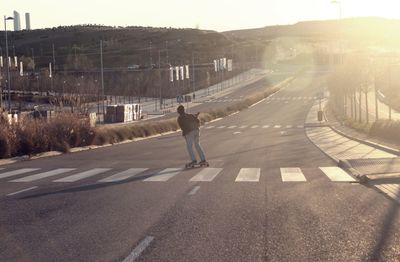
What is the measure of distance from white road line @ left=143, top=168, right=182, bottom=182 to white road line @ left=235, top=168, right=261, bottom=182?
1.88 metres

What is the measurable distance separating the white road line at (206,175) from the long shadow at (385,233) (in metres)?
5.90

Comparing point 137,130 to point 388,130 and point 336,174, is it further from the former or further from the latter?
point 336,174

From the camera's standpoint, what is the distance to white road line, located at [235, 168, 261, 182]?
1725cm

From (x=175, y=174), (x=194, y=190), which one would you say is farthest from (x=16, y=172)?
(x=194, y=190)

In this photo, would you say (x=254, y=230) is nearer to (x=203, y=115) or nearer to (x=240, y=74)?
(x=203, y=115)

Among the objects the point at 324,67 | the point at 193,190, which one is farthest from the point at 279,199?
the point at 324,67

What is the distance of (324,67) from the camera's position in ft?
604

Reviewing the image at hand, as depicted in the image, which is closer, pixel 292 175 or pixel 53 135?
A: pixel 292 175

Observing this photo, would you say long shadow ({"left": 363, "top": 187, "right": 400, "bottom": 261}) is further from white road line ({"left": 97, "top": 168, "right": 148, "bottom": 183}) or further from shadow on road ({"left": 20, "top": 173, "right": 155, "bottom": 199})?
white road line ({"left": 97, "top": 168, "right": 148, "bottom": 183})

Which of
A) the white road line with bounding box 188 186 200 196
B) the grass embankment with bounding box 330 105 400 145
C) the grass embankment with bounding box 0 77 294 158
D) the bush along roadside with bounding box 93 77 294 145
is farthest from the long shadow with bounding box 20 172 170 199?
the bush along roadside with bounding box 93 77 294 145

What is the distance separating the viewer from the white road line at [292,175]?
55.7ft

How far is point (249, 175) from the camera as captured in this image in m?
18.4

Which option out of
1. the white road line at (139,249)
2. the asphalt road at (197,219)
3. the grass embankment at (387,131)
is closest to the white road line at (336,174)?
the asphalt road at (197,219)

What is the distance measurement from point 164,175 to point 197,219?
770cm
